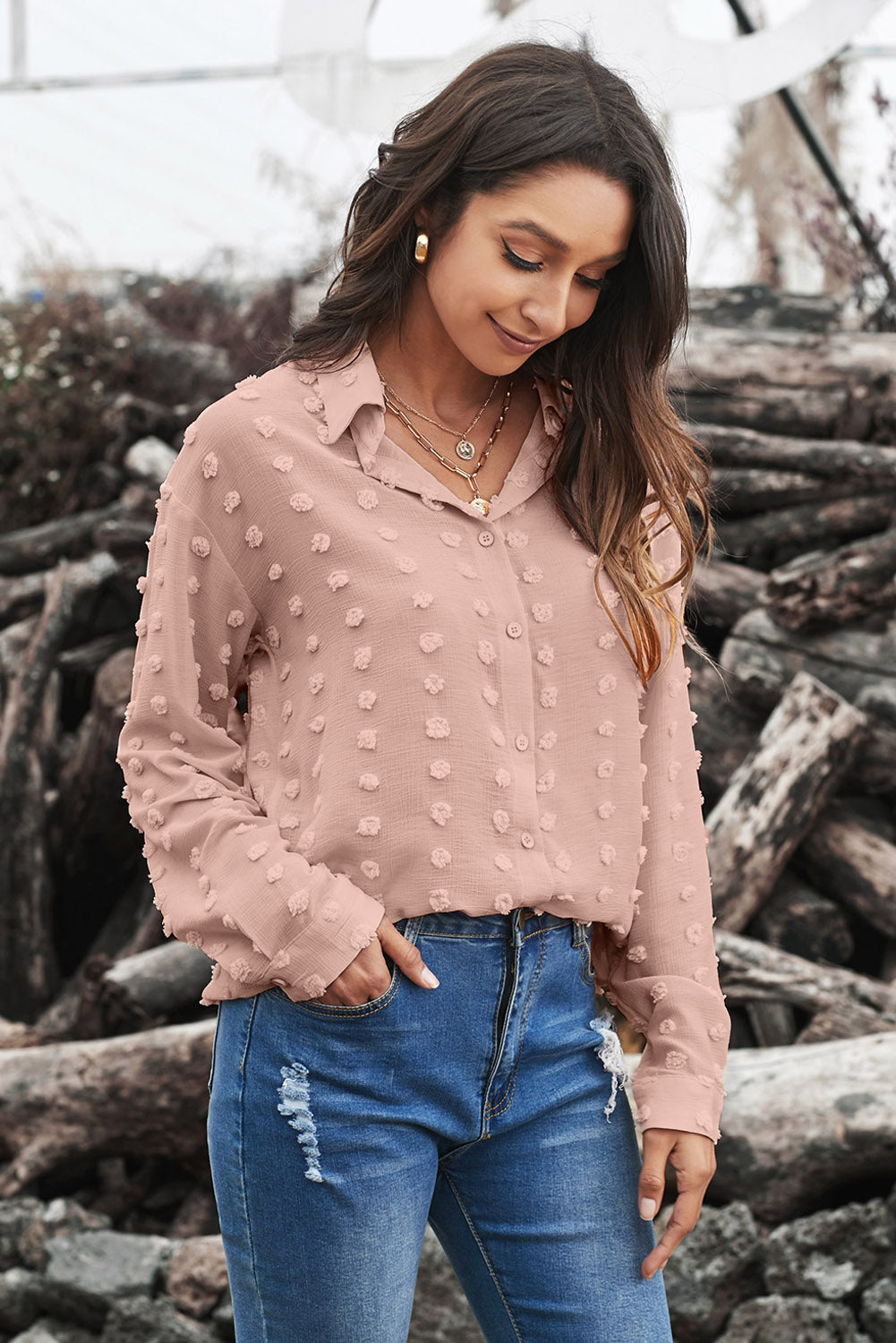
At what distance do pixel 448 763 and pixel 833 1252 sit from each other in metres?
2.08

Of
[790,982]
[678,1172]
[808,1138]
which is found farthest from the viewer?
[790,982]

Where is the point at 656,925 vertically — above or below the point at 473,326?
below

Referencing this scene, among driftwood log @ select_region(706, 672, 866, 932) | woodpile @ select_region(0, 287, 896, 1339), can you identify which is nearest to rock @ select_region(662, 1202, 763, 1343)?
woodpile @ select_region(0, 287, 896, 1339)

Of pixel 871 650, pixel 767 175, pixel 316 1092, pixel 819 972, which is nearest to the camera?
pixel 316 1092

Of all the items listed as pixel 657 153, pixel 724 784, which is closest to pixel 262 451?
pixel 657 153

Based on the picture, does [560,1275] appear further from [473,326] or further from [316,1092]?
[473,326]

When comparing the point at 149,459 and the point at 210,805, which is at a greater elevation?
the point at 210,805

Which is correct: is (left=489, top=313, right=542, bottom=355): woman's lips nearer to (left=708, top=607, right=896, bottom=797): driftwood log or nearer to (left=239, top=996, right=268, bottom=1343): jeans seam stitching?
(left=239, top=996, right=268, bottom=1343): jeans seam stitching

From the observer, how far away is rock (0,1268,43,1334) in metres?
3.41

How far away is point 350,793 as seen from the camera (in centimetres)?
163

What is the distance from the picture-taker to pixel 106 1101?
380 cm

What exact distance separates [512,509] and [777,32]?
5530mm

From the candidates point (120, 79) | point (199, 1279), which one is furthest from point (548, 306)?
point (120, 79)

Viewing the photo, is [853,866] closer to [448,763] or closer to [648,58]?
[448,763]
